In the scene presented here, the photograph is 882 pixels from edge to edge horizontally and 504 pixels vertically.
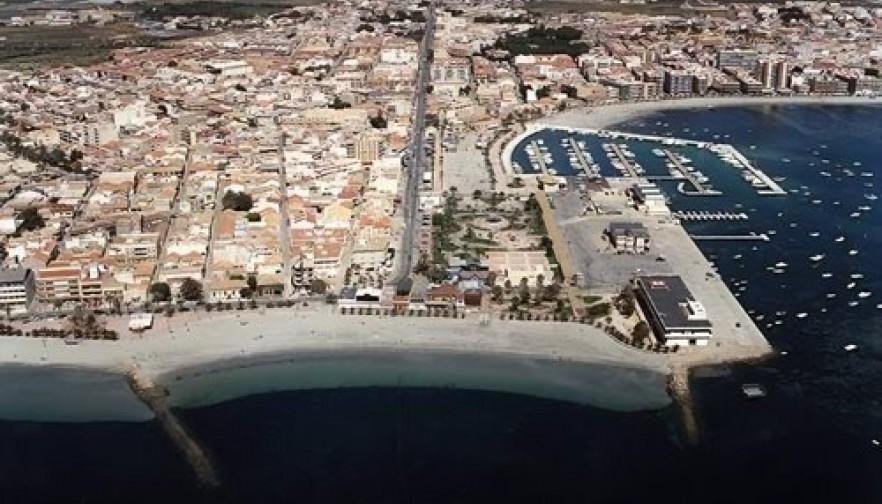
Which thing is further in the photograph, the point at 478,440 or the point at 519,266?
the point at 519,266

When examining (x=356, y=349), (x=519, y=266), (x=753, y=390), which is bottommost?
(x=753, y=390)

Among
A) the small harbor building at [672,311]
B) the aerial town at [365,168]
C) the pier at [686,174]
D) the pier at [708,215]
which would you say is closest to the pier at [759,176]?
the pier at [686,174]

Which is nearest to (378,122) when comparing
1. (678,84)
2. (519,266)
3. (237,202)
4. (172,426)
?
(237,202)

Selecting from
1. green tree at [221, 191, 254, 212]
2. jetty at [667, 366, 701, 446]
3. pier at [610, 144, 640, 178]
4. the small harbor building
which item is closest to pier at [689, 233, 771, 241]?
the small harbor building

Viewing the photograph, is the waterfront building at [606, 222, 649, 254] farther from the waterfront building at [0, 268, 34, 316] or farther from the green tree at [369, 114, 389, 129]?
the green tree at [369, 114, 389, 129]

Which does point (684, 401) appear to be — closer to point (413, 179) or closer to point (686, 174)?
point (413, 179)

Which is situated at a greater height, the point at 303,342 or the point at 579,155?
the point at 303,342
